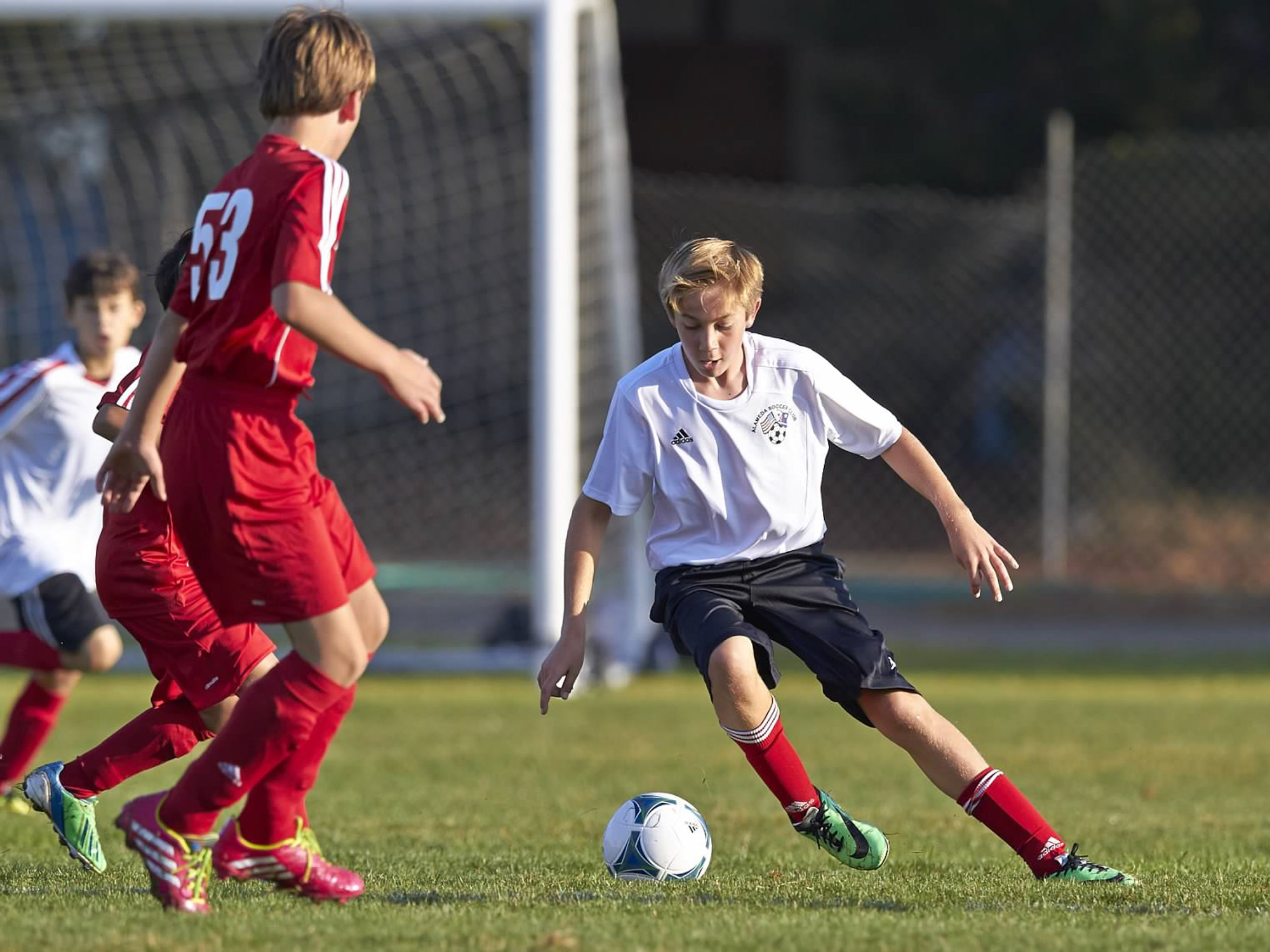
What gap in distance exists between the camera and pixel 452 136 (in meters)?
11.3

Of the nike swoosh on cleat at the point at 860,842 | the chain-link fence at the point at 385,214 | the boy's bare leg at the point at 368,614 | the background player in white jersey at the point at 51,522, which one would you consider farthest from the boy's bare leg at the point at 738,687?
the chain-link fence at the point at 385,214

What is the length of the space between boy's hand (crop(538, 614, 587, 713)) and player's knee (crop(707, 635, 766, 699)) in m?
0.31

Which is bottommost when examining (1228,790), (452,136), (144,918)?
(1228,790)

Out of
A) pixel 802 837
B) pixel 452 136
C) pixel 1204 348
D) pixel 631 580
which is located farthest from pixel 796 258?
pixel 802 837

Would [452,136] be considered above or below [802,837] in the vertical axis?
above

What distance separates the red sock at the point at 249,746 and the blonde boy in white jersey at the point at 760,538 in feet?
2.44

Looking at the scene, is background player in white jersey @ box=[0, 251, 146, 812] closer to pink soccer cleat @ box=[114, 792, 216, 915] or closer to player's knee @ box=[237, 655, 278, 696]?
player's knee @ box=[237, 655, 278, 696]

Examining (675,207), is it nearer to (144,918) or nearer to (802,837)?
(802,837)

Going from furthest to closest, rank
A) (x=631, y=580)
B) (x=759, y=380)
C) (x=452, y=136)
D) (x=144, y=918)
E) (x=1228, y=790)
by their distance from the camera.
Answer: (x=452, y=136) → (x=631, y=580) → (x=1228, y=790) → (x=759, y=380) → (x=144, y=918)

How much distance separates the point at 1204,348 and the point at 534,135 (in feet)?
20.9

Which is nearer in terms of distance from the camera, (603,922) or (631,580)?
(603,922)

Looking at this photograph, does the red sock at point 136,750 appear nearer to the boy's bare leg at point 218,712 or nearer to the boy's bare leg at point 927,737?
the boy's bare leg at point 218,712

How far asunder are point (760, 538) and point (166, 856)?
1567 millimetres

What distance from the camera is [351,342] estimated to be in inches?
→ 124
